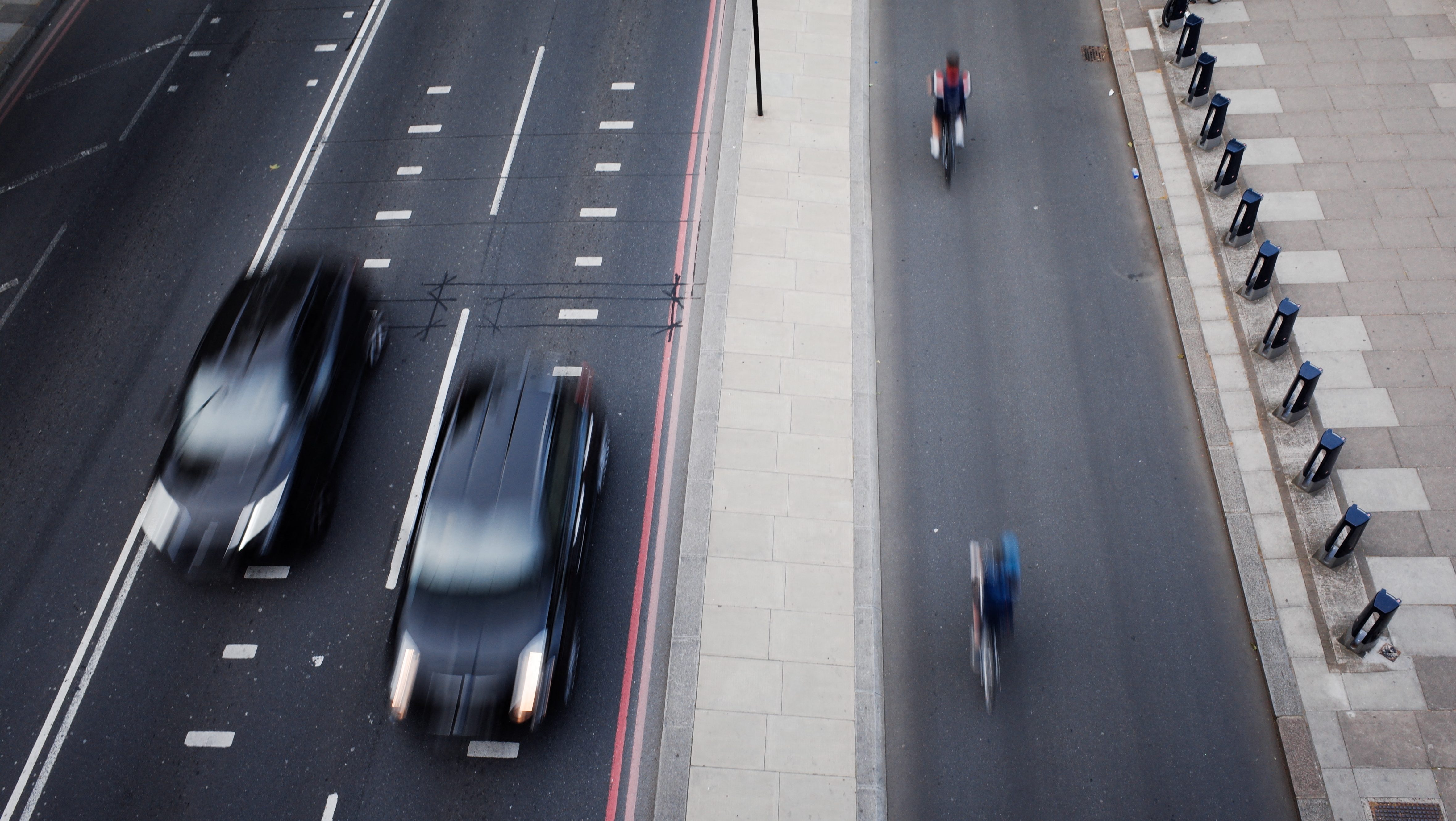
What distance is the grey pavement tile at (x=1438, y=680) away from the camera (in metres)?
9.59

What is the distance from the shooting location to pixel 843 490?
11398mm

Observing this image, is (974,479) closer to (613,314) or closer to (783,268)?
(783,268)

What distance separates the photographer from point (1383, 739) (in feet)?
30.9

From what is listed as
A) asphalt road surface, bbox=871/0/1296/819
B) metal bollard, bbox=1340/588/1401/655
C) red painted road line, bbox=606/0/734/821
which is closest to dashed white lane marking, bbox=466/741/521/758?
red painted road line, bbox=606/0/734/821

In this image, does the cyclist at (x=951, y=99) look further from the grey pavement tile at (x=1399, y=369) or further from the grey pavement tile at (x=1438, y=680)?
the grey pavement tile at (x=1438, y=680)

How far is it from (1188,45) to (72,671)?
1927cm

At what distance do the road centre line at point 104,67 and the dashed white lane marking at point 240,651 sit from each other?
42.5 feet

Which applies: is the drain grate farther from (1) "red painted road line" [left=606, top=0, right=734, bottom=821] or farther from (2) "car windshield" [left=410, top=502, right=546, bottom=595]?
(2) "car windshield" [left=410, top=502, right=546, bottom=595]

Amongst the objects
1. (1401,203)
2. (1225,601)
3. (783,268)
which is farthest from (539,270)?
(1401,203)

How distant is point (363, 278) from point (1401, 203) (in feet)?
52.7

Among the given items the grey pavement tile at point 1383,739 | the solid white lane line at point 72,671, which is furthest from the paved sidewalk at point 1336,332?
the solid white lane line at point 72,671

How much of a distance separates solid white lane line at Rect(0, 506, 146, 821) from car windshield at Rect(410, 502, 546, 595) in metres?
4.53

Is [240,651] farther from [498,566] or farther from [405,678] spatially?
[498,566]

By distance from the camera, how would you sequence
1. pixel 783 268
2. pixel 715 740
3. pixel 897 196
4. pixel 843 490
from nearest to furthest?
1. pixel 715 740
2. pixel 843 490
3. pixel 783 268
4. pixel 897 196
